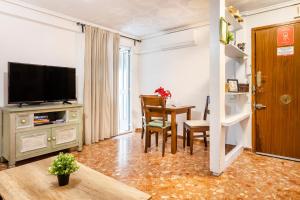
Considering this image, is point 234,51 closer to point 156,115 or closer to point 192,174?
point 156,115

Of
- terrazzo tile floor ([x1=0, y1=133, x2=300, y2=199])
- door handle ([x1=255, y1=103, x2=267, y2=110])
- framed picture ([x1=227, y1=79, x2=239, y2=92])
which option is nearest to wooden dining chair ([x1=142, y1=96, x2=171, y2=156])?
terrazzo tile floor ([x1=0, y1=133, x2=300, y2=199])

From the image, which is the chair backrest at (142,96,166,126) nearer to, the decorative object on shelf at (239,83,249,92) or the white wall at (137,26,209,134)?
the white wall at (137,26,209,134)

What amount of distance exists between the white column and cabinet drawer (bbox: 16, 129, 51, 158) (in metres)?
2.41

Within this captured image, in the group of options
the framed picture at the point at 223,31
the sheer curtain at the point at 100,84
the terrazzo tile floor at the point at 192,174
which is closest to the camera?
the terrazzo tile floor at the point at 192,174

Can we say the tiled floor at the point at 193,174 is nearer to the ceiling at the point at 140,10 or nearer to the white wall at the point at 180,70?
the white wall at the point at 180,70

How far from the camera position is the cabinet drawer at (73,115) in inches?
124

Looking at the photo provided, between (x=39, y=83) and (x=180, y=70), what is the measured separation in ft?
9.04

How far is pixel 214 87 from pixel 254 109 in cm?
133

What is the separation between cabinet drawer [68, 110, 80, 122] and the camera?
314 cm

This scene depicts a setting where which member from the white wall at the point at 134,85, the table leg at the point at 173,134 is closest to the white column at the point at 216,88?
the table leg at the point at 173,134

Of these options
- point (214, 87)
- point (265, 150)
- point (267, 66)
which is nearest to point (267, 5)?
point (267, 66)

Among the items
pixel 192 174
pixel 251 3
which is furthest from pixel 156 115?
pixel 251 3

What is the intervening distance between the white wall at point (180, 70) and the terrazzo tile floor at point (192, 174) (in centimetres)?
117

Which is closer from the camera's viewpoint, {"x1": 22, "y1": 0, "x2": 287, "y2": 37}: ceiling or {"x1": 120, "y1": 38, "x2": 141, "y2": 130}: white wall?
{"x1": 22, "y1": 0, "x2": 287, "y2": 37}: ceiling
